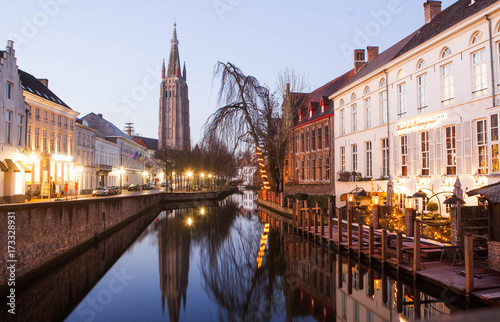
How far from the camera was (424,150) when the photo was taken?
1855 cm

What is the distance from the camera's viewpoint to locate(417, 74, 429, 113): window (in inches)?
732

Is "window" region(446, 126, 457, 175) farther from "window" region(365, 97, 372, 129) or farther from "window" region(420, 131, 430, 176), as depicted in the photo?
"window" region(365, 97, 372, 129)

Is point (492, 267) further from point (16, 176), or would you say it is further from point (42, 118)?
point (42, 118)

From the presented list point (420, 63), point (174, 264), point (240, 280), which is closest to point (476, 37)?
point (420, 63)

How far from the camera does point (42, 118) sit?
112ft

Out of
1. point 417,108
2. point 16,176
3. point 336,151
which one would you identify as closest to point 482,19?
point 417,108

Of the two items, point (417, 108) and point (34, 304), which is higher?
point (417, 108)

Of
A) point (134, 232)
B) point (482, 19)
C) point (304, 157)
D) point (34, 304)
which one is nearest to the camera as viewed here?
point (34, 304)

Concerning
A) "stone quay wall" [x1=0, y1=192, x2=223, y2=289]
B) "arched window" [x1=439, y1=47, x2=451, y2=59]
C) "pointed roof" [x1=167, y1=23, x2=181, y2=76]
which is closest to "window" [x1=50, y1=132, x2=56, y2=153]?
"stone quay wall" [x1=0, y1=192, x2=223, y2=289]

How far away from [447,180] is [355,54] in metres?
19.9

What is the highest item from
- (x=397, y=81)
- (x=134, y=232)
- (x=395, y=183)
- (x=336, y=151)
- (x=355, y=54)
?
(x=355, y=54)

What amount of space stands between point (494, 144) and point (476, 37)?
171 inches

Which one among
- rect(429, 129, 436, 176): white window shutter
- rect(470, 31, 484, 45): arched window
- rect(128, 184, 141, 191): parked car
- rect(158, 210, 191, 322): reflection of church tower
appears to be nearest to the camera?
rect(158, 210, 191, 322): reflection of church tower

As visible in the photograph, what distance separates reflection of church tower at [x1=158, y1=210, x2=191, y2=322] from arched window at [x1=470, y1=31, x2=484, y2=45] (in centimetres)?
1379
